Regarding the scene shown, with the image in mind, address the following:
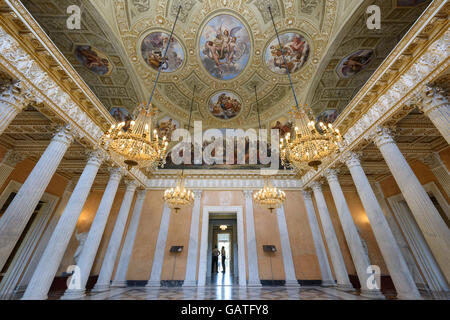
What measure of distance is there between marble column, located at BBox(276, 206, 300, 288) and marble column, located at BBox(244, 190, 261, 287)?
1.38 meters

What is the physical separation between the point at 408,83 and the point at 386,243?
436cm

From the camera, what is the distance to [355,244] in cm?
609

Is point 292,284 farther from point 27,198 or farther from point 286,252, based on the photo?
point 27,198

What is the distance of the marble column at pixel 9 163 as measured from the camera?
6336 millimetres

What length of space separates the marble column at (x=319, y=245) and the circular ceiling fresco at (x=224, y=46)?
7.73 m

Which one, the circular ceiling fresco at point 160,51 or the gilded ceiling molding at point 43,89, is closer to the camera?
the gilded ceiling molding at point 43,89

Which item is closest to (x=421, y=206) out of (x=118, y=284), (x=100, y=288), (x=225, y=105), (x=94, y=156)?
(x=225, y=105)

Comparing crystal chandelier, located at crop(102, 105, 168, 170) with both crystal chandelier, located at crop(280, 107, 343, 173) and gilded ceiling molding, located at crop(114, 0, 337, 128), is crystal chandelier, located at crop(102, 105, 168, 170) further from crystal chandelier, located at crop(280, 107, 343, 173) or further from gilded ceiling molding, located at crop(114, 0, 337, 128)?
gilded ceiling molding, located at crop(114, 0, 337, 128)

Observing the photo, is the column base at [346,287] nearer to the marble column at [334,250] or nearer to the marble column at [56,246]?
the marble column at [334,250]

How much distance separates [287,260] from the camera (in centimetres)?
862

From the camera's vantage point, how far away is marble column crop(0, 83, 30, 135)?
→ 12.1 feet

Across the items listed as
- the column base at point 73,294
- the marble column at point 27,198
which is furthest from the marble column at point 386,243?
the marble column at point 27,198

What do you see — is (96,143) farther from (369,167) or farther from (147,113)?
(369,167)
